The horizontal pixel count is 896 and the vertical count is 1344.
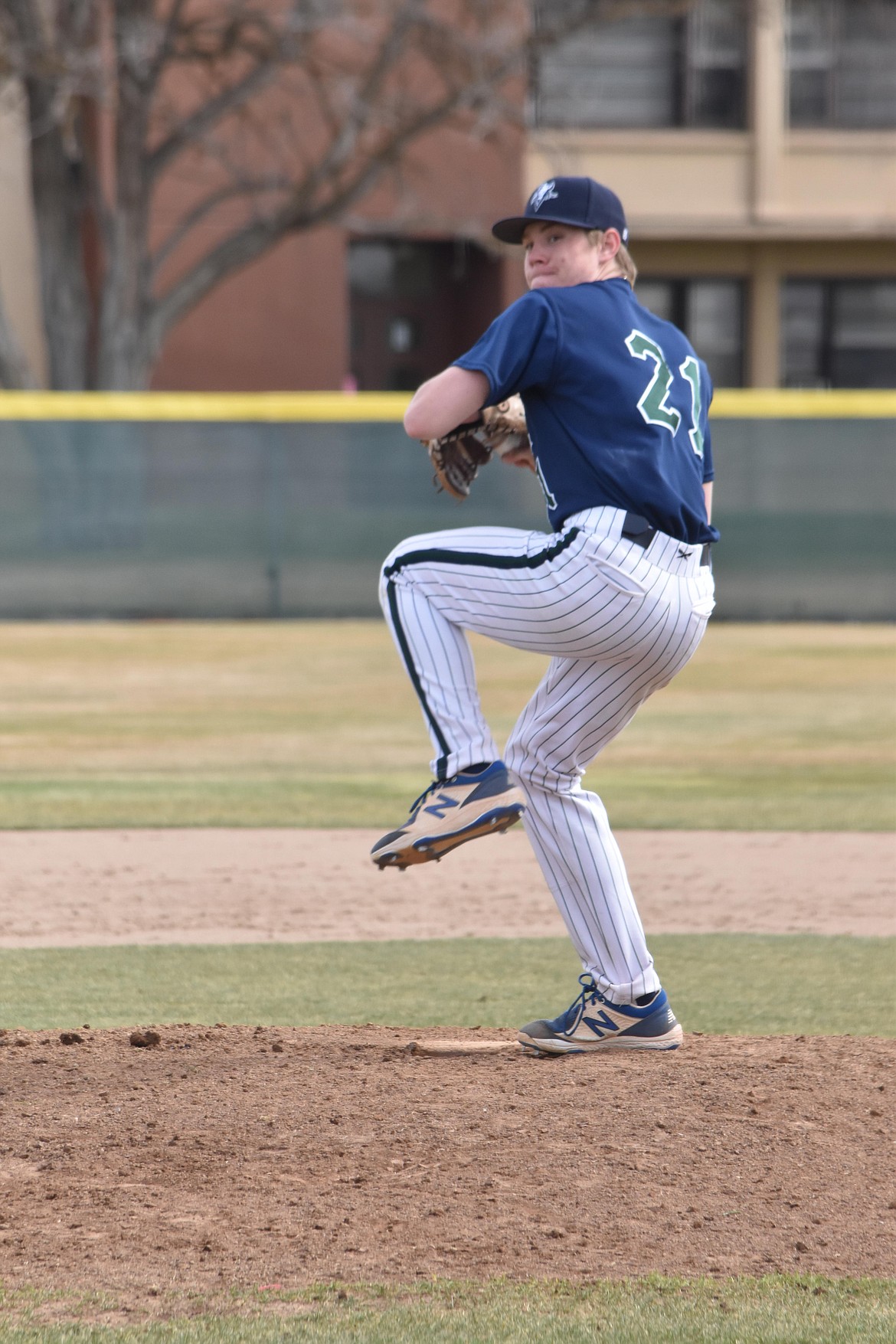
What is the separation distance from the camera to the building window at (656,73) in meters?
23.0

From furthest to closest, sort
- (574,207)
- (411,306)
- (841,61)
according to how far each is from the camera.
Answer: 1. (411,306)
2. (841,61)
3. (574,207)

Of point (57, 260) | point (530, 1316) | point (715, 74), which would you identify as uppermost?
point (715, 74)

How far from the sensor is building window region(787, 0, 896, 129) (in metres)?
23.4

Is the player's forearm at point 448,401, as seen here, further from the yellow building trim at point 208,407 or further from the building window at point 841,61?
the building window at point 841,61

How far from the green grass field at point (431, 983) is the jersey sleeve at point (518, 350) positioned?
2000 millimetres

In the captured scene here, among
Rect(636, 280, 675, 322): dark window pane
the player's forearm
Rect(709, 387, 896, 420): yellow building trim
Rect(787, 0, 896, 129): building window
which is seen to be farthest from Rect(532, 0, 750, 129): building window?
the player's forearm

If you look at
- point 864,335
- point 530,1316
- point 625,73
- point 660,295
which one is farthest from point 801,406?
point 530,1316

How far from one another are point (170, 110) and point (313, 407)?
17.8 ft

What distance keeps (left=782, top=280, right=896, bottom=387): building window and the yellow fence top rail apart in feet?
26.2

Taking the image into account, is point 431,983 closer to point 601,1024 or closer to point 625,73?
point 601,1024

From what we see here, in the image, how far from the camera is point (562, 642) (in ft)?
11.9

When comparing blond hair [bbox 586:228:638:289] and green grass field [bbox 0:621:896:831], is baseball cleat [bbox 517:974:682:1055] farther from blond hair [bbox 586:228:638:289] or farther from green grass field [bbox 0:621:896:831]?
green grass field [bbox 0:621:896:831]

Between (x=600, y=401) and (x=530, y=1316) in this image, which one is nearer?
(x=530, y=1316)

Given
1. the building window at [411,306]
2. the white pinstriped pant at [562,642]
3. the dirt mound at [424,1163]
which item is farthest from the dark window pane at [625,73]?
the dirt mound at [424,1163]
